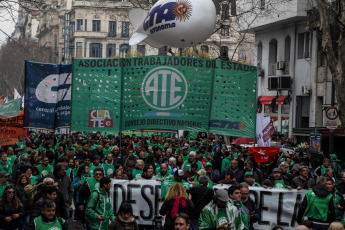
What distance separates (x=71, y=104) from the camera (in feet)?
46.9

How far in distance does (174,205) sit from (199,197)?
74 cm

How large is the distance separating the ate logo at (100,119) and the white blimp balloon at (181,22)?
2.12 m

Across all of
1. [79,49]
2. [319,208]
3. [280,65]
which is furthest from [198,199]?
[79,49]

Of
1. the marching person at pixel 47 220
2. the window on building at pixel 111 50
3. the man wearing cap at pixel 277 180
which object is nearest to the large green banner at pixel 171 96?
the man wearing cap at pixel 277 180

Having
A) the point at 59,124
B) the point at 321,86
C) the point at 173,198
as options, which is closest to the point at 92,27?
the point at 321,86

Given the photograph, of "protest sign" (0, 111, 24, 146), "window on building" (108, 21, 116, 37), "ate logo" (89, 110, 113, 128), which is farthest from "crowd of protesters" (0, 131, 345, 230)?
"window on building" (108, 21, 116, 37)

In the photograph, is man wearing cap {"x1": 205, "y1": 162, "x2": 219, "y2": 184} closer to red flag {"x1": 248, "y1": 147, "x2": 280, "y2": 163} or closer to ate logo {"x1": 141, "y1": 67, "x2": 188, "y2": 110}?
ate logo {"x1": 141, "y1": 67, "x2": 188, "y2": 110}

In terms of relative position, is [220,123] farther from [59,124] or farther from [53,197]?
[53,197]

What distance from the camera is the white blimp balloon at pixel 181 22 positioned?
14.9 meters

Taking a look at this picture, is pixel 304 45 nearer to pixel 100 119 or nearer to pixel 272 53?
pixel 272 53

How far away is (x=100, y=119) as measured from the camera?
14.2 metres

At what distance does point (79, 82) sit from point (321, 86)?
2142cm

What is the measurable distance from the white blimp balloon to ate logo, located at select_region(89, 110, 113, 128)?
2121mm

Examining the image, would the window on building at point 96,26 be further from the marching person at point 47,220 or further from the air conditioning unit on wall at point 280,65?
the marching person at point 47,220
